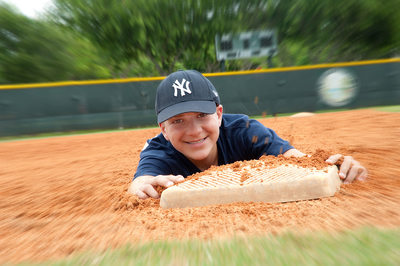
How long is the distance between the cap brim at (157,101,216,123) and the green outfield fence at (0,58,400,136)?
6038 mm

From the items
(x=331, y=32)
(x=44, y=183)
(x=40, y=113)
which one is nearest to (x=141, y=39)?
(x=40, y=113)

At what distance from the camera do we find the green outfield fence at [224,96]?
7148 mm

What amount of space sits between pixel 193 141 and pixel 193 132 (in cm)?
7

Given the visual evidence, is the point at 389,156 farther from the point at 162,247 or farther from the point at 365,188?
the point at 162,247

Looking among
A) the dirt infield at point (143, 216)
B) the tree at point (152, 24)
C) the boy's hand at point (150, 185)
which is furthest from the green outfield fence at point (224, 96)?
the tree at point (152, 24)

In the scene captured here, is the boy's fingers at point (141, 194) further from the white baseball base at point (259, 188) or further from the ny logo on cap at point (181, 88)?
the ny logo on cap at point (181, 88)

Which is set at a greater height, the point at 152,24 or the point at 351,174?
the point at 152,24

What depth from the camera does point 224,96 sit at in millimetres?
7906

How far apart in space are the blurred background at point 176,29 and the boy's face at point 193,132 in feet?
45.1

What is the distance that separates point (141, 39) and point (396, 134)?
14.3 metres

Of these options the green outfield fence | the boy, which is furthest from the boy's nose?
the green outfield fence

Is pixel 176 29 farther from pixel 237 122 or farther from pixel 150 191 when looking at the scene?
pixel 150 191

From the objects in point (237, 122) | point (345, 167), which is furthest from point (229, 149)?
point (345, 167)

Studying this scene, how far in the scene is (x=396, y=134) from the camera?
268cm
